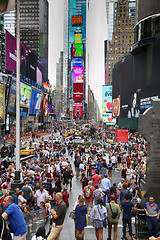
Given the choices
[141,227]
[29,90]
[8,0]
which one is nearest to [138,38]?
[8,0]

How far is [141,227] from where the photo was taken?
681cm

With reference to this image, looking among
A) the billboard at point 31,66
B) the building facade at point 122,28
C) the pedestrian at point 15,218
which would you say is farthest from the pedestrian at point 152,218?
the building facade at point 122,28

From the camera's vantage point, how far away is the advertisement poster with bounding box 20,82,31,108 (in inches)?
2104

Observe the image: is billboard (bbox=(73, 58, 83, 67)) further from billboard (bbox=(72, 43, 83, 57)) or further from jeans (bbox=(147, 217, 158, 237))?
jeans (bbox=(147, 217, 158, 237))

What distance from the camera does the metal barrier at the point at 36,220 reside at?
6.19m

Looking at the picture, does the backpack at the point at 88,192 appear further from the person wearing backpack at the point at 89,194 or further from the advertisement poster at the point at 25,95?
the advertisement poster at the point at 25,95

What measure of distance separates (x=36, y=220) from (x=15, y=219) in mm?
1877

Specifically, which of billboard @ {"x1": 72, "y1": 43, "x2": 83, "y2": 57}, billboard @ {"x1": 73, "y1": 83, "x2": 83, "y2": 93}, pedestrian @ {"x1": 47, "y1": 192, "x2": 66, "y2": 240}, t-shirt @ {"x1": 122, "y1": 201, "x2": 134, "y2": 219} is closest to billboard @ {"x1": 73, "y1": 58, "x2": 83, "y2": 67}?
billboard @ {"x1": 72, "y1": 43, "x2": 83, "y2": 57}

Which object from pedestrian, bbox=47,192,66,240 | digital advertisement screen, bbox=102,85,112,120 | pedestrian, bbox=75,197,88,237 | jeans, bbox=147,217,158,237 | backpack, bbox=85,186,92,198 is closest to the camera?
pedestrian, bbox=47,192,66,240

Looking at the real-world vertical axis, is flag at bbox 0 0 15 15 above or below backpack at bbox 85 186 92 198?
above

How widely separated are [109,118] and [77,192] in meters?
28.4

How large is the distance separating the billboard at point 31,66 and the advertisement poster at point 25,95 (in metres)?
18.9

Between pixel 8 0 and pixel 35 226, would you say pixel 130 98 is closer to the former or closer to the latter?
pixel 8 0

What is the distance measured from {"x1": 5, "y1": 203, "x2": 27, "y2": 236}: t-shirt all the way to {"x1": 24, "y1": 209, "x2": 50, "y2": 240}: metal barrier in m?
0.95
